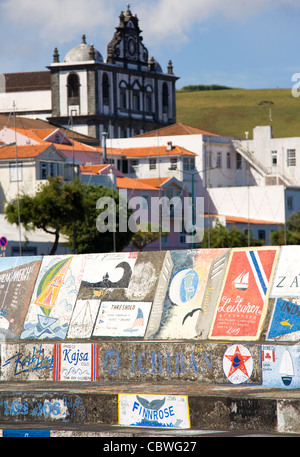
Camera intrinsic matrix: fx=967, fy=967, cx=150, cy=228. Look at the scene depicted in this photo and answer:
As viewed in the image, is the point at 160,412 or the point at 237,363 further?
the point at 237,363

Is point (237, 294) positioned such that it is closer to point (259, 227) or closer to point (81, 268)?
point (81, 268)

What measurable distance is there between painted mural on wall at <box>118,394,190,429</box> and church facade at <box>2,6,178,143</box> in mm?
96264

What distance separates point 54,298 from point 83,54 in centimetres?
9723

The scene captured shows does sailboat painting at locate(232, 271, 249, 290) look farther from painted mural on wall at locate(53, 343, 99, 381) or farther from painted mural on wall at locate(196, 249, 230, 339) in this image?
painted mural on wall at locate(53, 343, 99, 381)

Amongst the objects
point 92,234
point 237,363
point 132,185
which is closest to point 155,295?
point 237,363

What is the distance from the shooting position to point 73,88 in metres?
118

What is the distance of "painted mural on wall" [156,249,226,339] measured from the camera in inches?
822

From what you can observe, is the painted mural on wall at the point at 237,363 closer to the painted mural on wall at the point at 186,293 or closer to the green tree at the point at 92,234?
the painted mural on wall at the point at 186,293

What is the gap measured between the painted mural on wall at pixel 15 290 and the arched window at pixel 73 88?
93.5 meters

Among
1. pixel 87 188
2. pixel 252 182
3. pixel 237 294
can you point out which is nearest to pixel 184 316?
pixel 237 294

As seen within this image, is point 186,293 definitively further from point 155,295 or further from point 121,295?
point 121,295

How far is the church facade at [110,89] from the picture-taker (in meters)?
116

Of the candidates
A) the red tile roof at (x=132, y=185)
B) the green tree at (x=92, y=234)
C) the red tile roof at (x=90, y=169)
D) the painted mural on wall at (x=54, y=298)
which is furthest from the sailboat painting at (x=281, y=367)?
the red tile roof at (x=132, y=185)

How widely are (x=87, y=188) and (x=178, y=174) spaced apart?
27985 millimetres
